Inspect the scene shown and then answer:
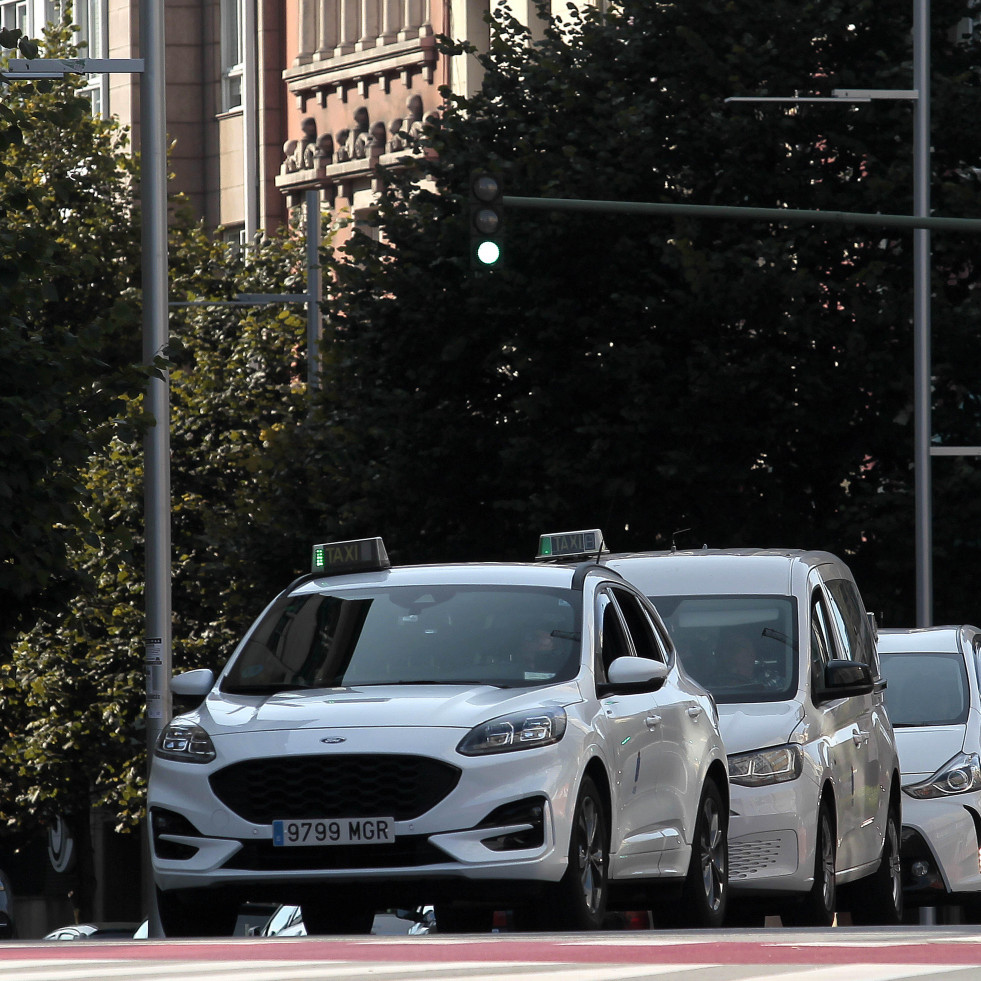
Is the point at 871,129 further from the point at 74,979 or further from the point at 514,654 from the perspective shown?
the point at 74,979

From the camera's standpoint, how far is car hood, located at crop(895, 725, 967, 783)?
1677 centimetres

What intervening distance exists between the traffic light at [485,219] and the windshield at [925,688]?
513cm

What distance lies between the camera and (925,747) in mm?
16953

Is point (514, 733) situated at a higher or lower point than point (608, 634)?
lower

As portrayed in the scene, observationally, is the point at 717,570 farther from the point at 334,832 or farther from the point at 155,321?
the point at 155,321

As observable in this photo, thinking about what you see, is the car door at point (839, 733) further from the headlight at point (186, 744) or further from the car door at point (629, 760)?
the headlight at point (186, 744)

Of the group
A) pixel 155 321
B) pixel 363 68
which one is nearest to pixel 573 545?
pixel 155 321

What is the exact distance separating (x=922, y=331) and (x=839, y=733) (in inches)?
504

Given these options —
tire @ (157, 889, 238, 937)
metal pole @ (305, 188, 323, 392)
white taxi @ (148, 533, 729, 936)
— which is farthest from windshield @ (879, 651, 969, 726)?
metal pole @ (305, 188, 323, 392)

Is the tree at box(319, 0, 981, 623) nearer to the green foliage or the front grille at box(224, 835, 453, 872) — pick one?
the green foliage

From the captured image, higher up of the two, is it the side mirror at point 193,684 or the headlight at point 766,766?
the side mirror at point 193,684

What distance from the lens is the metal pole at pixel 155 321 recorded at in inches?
816

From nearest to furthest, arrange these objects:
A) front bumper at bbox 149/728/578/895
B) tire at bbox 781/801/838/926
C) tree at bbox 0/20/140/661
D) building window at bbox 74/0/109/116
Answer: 1. front bumper at bbox 149/728/578/895
2. tire at bbox 781/801/838/926
3. tree at bbox 0/20/140/661
4. building window at bbox 74/0/109/116

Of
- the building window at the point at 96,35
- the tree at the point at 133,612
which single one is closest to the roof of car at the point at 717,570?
the tree at the point at 133,612
